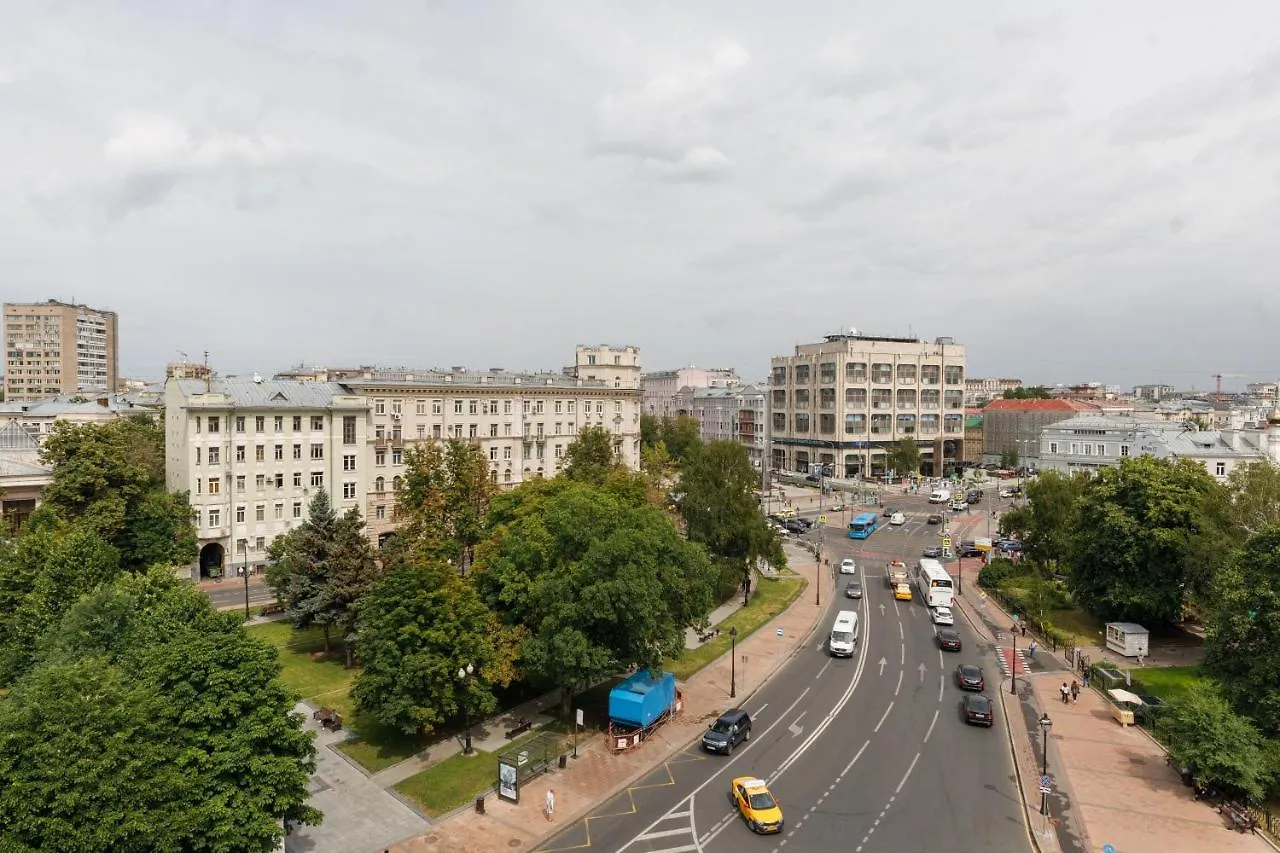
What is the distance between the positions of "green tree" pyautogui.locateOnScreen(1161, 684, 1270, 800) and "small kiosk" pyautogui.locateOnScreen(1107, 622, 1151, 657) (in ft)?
57.0

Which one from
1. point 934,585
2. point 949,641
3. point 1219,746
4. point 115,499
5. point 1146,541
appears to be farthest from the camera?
point 934,585

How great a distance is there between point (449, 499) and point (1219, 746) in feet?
149

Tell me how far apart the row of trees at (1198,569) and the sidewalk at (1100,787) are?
2.27 meters

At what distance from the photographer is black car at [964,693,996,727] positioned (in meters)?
39.1

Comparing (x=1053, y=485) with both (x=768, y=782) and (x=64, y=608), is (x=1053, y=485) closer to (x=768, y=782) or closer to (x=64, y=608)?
(x=768, y=782)

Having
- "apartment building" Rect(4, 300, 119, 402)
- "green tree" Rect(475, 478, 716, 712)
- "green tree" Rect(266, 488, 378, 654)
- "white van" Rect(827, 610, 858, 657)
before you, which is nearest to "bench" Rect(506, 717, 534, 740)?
"green tree" Rect(475, 478, 716, 712)

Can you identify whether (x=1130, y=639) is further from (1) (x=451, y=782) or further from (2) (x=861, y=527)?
(2) (x=861, y=527)

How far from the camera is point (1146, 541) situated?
168ft

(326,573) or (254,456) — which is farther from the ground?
(254,456)

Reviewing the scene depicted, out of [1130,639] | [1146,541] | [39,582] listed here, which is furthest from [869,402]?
[39,582]

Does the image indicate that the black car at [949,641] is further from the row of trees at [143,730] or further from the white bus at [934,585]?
the row of trees at [143,730]

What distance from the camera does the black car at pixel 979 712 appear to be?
39.1m

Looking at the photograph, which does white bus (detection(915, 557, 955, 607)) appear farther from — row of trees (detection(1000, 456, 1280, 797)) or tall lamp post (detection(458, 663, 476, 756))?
tall lamp post (detection(458, 663, 476, 756))

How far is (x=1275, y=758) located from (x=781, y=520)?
232 feet
